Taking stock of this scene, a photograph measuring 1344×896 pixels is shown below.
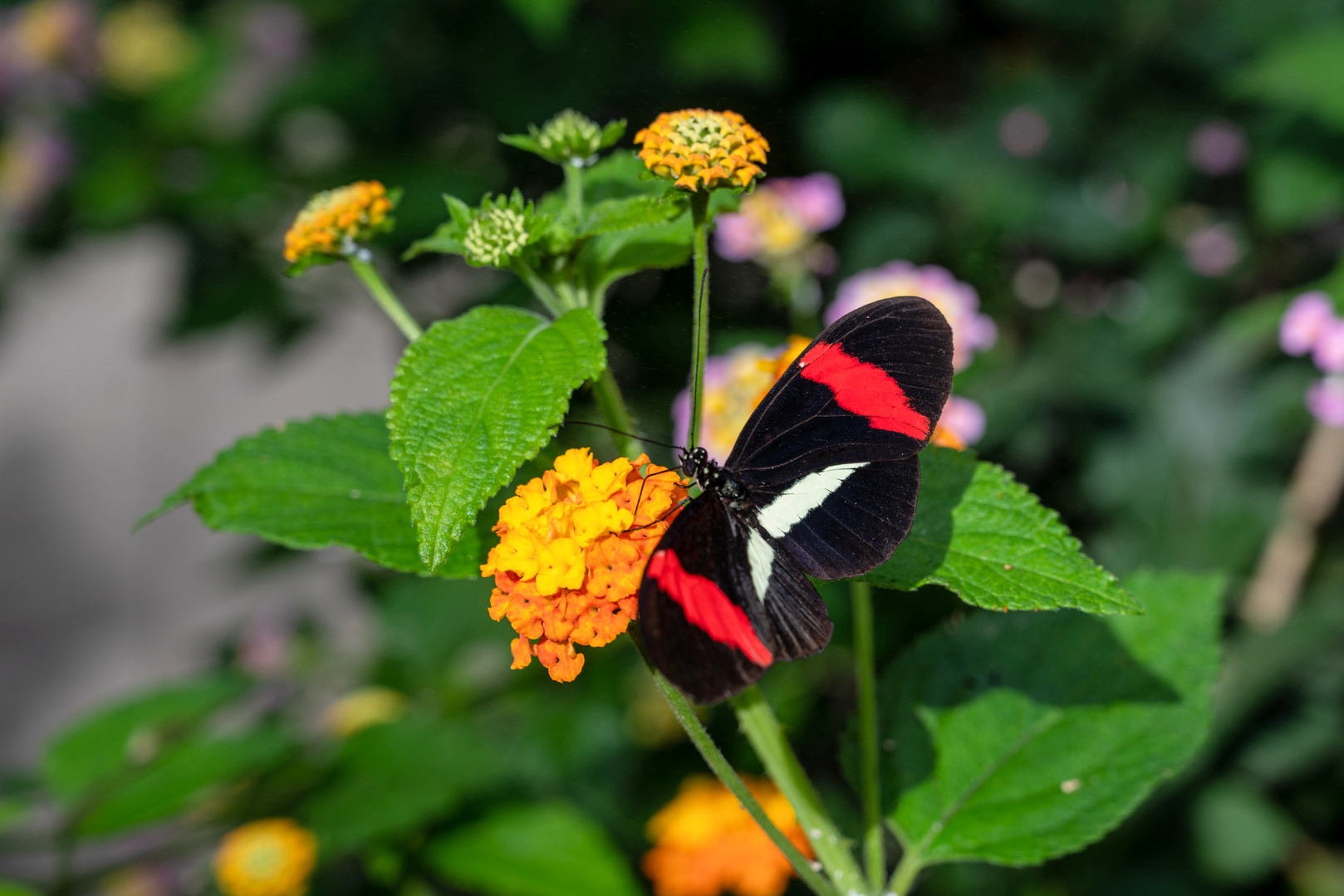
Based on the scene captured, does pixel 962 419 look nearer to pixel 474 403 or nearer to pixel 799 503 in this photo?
pixel 799 503

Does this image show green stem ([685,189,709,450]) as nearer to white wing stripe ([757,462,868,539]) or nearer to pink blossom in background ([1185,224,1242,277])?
white wing stripe ([757,462,868,539])

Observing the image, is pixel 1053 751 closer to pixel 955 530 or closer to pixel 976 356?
pixel 955 530

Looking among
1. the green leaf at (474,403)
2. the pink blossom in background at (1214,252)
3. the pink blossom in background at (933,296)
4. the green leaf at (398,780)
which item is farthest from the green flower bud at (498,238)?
the pink blossom in background at (1214,252)

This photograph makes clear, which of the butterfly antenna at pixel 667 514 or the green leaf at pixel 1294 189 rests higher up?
the butterfly antenna at pixel 667 514

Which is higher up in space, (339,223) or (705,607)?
(339,223)

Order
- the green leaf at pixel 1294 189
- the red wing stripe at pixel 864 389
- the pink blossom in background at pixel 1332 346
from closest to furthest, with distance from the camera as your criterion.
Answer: the red wing stripe at pixel 864 389 → the pink blossom in background at pixel 1332 346 → the green leaf at pixel 1294 189

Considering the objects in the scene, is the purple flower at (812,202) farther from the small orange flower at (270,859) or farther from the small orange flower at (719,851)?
the small orange flower at (270,859)

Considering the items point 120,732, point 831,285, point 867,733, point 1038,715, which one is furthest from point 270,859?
point 831,285

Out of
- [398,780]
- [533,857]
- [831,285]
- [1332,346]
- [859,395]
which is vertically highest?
[859,395]
